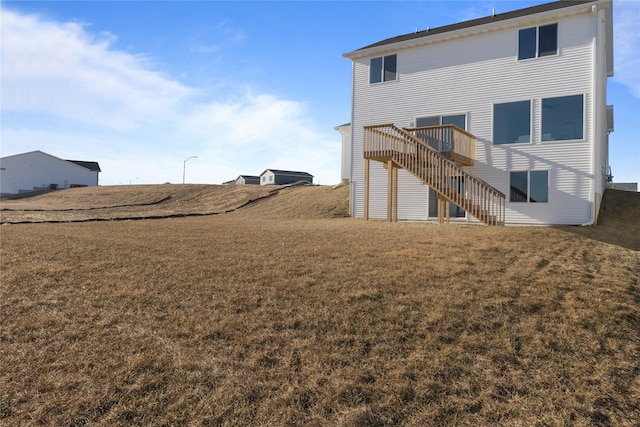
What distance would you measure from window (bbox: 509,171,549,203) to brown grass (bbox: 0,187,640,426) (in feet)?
20.4

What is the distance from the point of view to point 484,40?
15586 mm

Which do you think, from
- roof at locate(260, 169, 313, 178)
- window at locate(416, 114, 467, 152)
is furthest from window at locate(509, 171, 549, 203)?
roof at locate(260, 169, 313, 178)

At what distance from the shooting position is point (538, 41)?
574 inches

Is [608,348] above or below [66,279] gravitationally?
below

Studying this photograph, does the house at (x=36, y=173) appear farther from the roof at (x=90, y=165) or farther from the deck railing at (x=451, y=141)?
the deck railing at (x=451, y=141)

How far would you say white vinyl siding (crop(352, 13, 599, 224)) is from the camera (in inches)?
543

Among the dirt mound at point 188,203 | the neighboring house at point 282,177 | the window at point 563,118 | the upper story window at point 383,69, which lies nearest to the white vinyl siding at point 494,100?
the window at point 563,118

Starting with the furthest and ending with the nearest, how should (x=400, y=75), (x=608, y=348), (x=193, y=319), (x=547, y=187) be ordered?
(x=400, y=75) → (x=547, y=187) → (x=193, y=319) → (x=608, y=348)

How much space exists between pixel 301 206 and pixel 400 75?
8.20 m

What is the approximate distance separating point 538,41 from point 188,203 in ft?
70.7

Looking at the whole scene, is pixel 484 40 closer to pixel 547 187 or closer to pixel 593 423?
pixel 547 187

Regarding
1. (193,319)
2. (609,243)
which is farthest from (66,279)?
(609,243)

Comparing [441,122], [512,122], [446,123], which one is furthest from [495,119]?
[441,122]

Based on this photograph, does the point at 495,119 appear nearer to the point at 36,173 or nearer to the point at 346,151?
the point at 346,151
